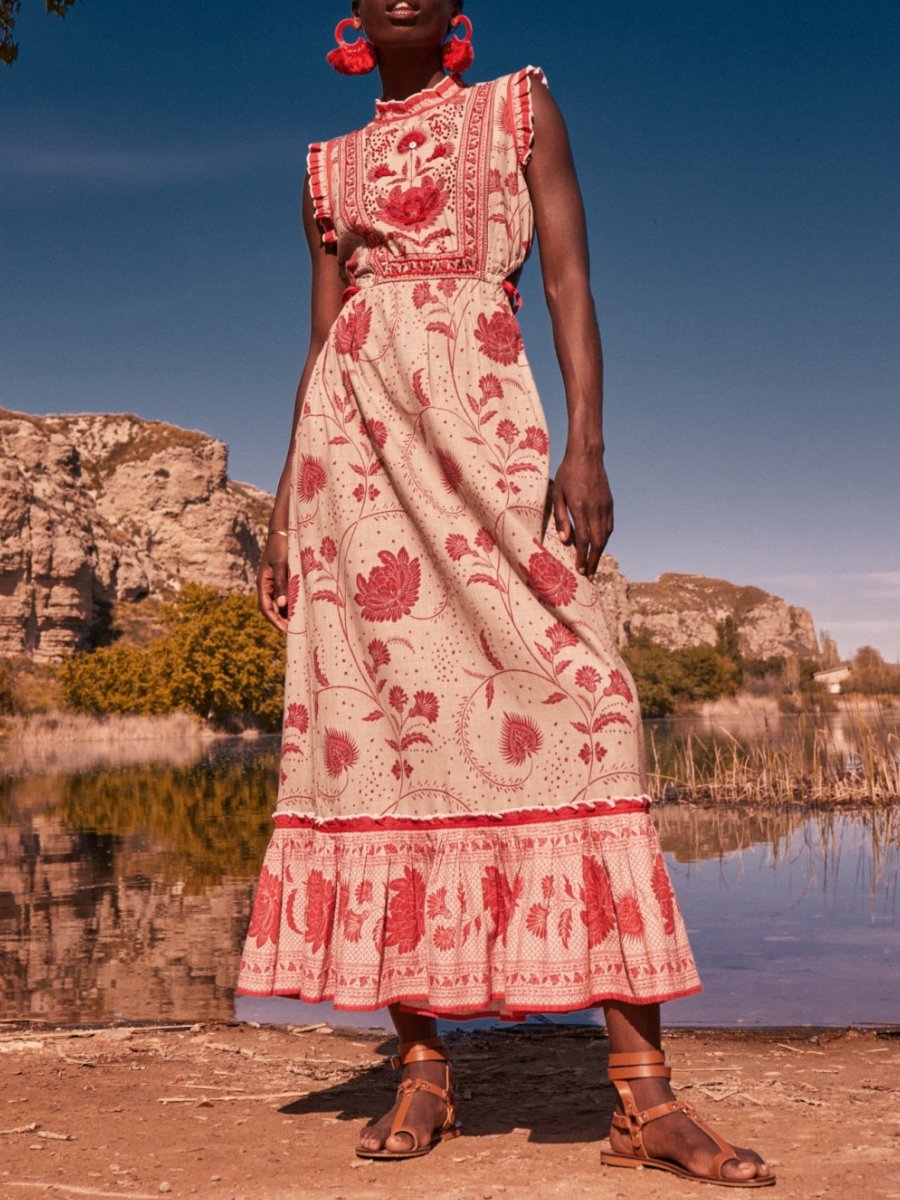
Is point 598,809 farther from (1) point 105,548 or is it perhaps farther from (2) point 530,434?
(1) point 105,548

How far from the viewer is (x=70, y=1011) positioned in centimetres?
434

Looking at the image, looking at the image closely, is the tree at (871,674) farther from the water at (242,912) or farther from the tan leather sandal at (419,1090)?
the tan leather sandal at (419,1090)

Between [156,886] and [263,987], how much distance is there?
16.1 ft

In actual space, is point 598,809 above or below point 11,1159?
above

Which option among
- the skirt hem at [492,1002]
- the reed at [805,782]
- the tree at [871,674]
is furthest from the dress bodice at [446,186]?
the tree at [871,674]

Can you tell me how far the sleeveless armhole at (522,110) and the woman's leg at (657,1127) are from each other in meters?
1.78

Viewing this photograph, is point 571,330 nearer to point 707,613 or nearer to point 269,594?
point 269,594

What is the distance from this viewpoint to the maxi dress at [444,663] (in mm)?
2449

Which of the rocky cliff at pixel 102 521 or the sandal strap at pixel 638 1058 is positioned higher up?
the rocky cliff at pixel 102 521

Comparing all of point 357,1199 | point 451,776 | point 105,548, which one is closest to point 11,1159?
point 357,1199

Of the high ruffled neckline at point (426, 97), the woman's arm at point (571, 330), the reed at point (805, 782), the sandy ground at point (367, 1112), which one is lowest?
the sandy ground at point (367, 1112)

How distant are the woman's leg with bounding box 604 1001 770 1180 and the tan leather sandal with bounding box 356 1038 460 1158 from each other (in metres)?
0.38

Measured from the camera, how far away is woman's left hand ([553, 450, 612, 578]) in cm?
260

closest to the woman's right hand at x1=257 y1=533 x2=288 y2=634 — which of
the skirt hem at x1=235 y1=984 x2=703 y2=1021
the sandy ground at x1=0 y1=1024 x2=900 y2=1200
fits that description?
the skirt hem at x1=235 y1=984 x2=703 y2=1021
